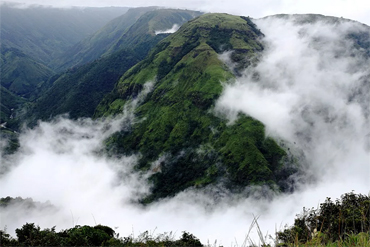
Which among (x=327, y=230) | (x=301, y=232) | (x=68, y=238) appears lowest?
(x=327, y=230)

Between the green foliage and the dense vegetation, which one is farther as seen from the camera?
the dense vegetation

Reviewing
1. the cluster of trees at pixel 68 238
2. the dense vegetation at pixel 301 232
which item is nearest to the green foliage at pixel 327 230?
the dense vegetation at pixel 301 232

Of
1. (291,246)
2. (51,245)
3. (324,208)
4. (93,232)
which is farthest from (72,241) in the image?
(291,246)

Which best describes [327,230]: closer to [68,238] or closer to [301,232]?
[301,232]

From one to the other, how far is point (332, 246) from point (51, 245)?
24.9m

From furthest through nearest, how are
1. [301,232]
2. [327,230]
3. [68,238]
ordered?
[68,238] → [301,232] → [327,230]

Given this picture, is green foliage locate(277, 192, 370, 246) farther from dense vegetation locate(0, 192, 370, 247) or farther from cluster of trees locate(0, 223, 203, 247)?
cluster of trees locate(0, 223, 203, 247)

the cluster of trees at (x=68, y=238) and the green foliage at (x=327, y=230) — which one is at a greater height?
the cluster of trees at (x=68, y=238)

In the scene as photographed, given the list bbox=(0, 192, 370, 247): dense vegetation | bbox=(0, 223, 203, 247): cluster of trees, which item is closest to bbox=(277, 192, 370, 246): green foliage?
bbox=(0, 192, 370, 247): dense vegetation

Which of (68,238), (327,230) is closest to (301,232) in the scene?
(327,230)

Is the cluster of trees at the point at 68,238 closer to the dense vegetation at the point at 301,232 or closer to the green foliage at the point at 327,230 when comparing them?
the dense vegetation at the point at 301,232

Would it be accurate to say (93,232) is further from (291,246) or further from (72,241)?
(291,246)

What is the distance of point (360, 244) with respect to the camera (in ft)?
18.9

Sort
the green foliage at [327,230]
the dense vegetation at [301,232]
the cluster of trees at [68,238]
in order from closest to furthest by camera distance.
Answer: the green foliage at [327,230] → the dense vegetation at [301,232] → the cluster of trees at [68,238]
